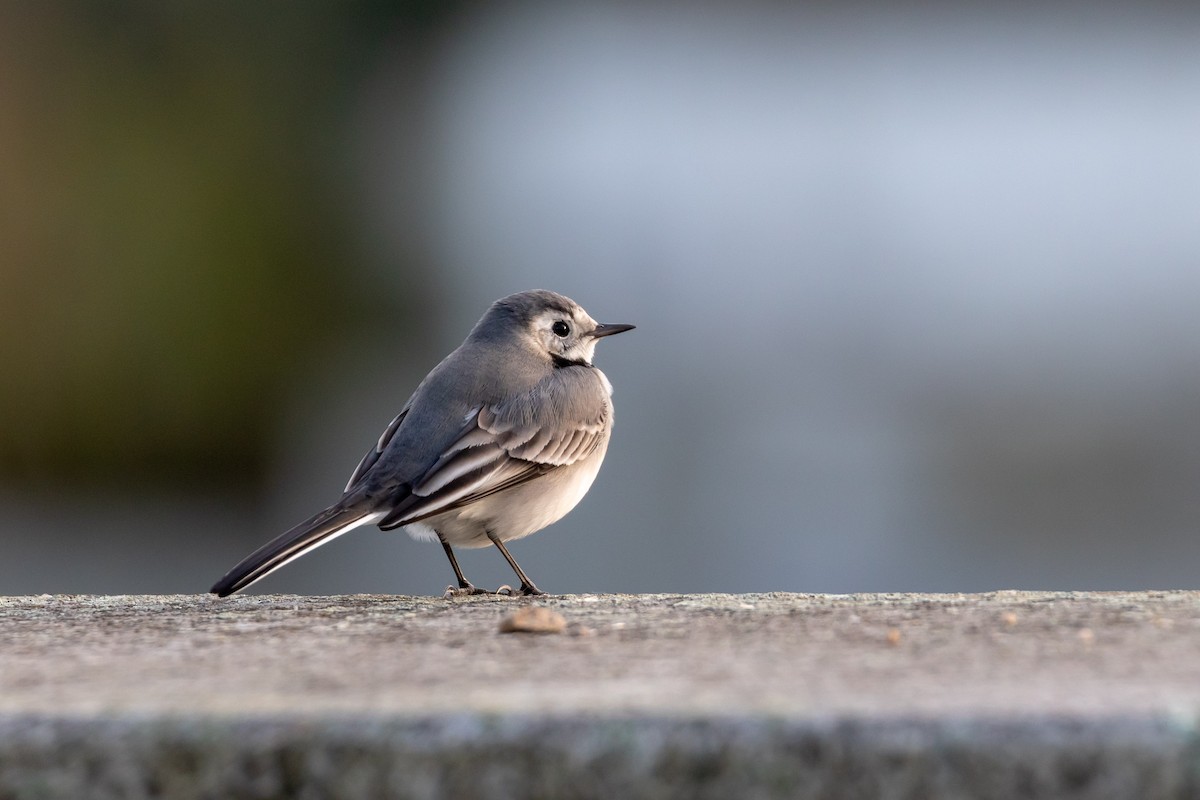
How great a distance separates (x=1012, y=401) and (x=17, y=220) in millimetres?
6193

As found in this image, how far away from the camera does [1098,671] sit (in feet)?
5.51

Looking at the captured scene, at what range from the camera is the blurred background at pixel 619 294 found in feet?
28.1

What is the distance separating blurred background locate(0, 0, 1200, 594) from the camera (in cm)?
856

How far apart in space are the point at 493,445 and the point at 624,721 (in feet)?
10.3

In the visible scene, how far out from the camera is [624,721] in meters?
1.38

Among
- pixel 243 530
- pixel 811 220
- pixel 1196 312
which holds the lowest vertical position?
pixel 243 530

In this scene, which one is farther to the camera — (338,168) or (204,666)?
(338,168)

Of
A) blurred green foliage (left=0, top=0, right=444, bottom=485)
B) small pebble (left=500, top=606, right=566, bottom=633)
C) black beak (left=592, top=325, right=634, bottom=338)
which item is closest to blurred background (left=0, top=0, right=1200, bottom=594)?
blurred green foliage (left=0, top=0, right=444, bottom=485)

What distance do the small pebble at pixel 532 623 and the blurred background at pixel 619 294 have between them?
641 cm

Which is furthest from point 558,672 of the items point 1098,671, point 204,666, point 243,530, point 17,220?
point 17,220

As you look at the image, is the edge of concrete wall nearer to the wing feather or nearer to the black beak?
the wing feather

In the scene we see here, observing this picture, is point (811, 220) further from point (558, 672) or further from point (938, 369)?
point (558, 672)

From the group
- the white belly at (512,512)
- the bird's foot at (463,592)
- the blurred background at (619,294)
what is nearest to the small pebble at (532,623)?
the bird's foot at (463,592)

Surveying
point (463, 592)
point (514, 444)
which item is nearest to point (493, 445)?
point (514, 444)
